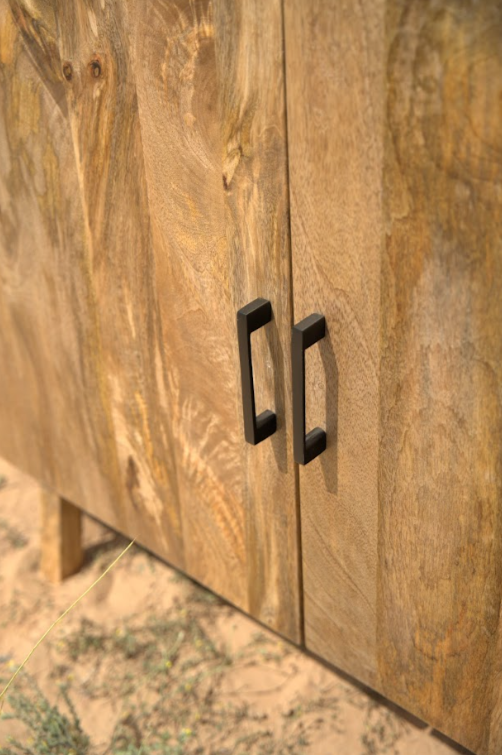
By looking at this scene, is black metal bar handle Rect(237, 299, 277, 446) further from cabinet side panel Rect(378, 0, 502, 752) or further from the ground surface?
the ground surface

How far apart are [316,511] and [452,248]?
1.24 feet

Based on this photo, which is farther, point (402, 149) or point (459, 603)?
point (459, 603)

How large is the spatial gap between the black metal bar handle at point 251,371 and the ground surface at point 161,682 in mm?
599

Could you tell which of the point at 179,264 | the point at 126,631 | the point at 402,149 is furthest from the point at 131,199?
the point at 126,631

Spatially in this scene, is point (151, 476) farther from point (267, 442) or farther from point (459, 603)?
point (459, 603)

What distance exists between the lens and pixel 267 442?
37.6 inches

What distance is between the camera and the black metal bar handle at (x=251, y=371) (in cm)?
83

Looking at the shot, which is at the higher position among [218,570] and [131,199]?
[131,199]

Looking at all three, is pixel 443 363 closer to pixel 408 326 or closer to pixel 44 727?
pixel 408 326

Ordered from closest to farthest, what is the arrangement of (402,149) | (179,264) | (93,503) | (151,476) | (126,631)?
(402,149) < (179,264) < (151,476) < (93,503) < (126,631)

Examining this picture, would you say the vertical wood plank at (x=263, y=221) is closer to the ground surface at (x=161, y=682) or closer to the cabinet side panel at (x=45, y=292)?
the cabinet side panel at (x=45, y=292)

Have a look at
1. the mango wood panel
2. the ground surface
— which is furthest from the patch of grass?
the mango wood panel

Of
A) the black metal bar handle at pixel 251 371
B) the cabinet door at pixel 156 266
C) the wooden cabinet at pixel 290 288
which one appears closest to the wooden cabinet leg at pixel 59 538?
the cabinet door at pixel 156 266

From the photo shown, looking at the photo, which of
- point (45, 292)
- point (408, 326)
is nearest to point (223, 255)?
point (408, 326)
